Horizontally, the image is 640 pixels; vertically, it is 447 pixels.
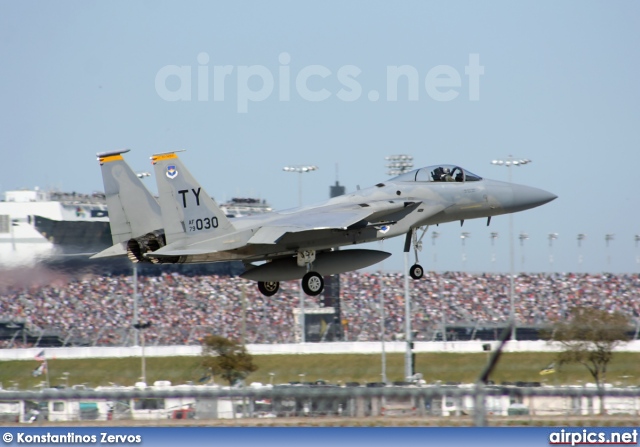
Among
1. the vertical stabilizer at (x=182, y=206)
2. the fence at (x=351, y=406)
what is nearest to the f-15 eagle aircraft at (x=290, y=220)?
the vertical stabilizer at (x=182, y=206)

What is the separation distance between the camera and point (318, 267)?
2553 cm

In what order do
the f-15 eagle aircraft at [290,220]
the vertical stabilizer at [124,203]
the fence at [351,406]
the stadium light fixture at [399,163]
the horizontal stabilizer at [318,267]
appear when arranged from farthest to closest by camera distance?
the stadium light fixture at [399,163], the vertical stabilizer at [124,203], the horizontal stabilizer at [318,267], the f-15 eagle aircraft at [290,220], the fence at [351,406]

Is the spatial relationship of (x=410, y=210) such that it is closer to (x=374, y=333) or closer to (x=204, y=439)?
(x=204, y=439)

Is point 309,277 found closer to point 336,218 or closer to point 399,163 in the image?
point 336,218

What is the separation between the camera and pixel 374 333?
50.1m

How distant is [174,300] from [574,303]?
2462cm

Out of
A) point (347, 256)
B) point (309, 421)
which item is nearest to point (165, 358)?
point (347, 256)

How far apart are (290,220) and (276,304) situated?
104 feet

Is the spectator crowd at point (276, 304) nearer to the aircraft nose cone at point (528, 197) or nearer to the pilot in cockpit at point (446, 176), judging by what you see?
the aircraft nose cone at point (528, 197)

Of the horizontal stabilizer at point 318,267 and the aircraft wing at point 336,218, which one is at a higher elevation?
the aircraft wing at point 336,218

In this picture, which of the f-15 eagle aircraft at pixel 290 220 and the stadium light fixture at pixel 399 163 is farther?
the stadium light fixture at pixel 399 163

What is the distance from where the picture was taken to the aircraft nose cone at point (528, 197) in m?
27.1

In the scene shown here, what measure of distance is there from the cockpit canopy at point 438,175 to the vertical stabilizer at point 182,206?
5740mm

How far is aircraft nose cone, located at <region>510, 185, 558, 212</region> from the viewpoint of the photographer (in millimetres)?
27062
